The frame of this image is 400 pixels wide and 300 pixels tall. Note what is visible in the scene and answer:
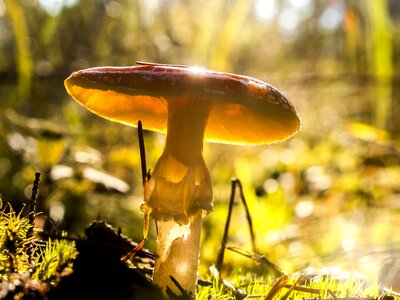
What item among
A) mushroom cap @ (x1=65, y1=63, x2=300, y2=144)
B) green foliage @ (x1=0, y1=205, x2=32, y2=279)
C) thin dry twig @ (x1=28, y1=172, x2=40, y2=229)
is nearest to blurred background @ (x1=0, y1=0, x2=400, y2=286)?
mushroom cap @ (x1=65, y1=63, x2=300, y2=144)

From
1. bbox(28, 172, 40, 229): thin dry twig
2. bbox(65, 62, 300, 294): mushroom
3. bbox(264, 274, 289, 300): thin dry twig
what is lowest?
bbox(264, 274, 289, 300): thin dry twig

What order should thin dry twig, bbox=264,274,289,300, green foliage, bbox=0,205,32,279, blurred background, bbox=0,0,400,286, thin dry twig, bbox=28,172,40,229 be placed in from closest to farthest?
green foliage, bbox=0,205,32,279
thin dry twig, bbox=28,172,40,229
thin dry twig, bbox=264,274,289,300
blurred background, bbox=0,0,400,286

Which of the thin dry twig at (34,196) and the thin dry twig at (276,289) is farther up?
the thin dry twig at (34,196)

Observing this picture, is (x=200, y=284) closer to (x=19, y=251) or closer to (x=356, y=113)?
(x=19, y=251)

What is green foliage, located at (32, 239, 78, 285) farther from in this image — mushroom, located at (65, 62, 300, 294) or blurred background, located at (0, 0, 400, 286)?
blurred background, located at (0, 0, 400, 286)

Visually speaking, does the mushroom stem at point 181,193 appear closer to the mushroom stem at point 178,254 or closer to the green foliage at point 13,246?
the mushroom stem at point 178,254

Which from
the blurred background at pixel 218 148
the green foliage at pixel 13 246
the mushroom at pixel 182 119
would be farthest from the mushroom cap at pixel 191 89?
the green foliage at pixel 13 246
